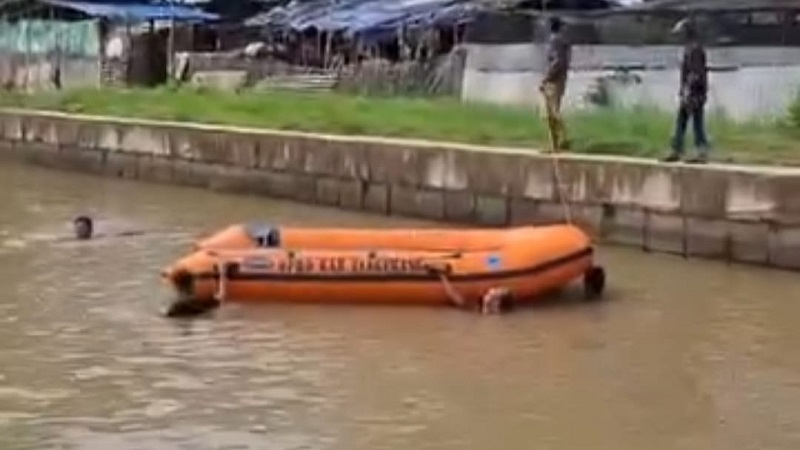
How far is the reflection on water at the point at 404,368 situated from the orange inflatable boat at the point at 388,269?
0.20 meters

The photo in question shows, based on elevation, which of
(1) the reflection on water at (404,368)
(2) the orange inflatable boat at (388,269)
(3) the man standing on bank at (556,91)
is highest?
(3) the man standing on bank at (556,91)

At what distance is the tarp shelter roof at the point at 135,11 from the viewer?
137 ft

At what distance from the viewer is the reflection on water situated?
38.2ft

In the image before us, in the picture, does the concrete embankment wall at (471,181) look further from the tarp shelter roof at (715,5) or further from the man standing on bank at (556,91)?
the tarp shelter roof at (715,5)

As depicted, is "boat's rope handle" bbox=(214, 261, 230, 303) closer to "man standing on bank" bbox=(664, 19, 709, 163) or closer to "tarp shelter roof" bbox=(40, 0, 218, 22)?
"man standing on bank" bbox=(664, 19, 709, 163)

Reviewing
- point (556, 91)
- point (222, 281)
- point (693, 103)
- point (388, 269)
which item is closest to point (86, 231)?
point (556, 91)

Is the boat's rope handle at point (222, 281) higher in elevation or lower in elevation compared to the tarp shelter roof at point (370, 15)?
lower

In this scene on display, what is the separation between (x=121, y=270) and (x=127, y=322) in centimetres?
323

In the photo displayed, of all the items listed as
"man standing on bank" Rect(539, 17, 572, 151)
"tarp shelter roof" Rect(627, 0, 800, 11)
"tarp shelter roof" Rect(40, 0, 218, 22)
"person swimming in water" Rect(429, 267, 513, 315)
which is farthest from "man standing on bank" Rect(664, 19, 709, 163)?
"tarp shelter roof" Rect(40, 0, 218, 22)

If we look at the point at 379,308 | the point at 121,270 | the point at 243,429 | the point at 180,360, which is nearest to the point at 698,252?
the point at 379,308

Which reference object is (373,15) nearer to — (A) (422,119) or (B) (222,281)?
(A) (422,119)

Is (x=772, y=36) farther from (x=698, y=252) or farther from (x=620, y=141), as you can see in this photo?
(x=698, y=252)

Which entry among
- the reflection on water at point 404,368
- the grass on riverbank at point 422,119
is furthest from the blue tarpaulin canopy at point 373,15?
the reflection on water at point 404,368

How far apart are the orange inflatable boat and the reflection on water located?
0.20 metres
